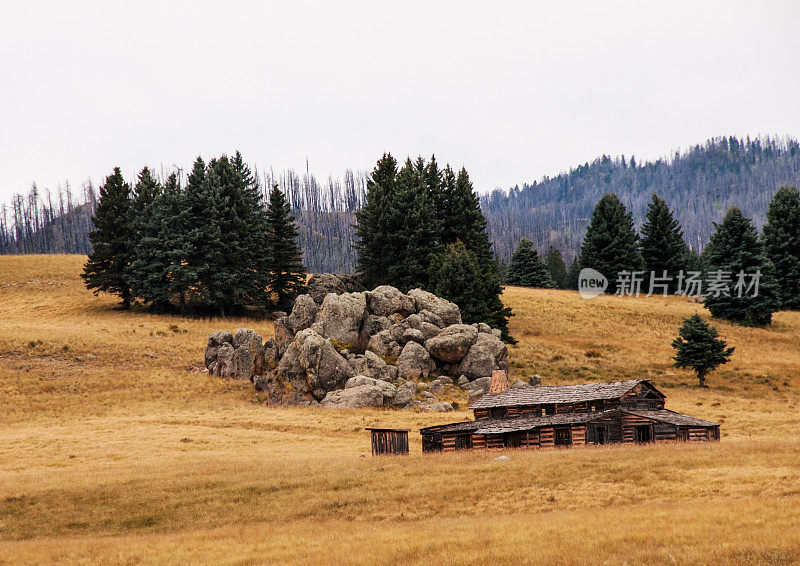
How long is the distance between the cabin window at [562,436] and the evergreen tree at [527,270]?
78096 millimetres

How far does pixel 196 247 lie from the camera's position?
75.0m

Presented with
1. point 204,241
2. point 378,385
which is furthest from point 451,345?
point 204,241

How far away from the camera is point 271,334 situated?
2721 inches

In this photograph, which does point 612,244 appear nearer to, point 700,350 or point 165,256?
point 700,350

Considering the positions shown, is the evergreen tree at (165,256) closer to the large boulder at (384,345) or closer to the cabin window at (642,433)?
the large boulder at (384,345)

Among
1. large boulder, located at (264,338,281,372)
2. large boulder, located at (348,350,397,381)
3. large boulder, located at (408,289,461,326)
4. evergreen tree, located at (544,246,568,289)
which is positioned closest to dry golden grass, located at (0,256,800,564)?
large boulder, located at (264,338,281,372)

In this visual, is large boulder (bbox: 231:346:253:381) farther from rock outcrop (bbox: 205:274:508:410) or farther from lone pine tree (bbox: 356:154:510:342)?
lone pine tree (bbox: 356:154:510:342)

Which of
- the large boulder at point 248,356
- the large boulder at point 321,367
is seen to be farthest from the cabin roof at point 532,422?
the large boulder at point 248,356

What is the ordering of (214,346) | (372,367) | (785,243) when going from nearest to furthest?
(372,367) < (214,346) < (785,243)

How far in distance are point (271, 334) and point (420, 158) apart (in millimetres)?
32673

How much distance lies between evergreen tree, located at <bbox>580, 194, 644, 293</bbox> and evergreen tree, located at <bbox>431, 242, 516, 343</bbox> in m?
33.9

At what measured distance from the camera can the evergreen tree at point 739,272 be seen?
79062 mm

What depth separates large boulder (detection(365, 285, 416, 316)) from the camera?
61.7m

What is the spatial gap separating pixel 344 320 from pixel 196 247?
84.2 feet
